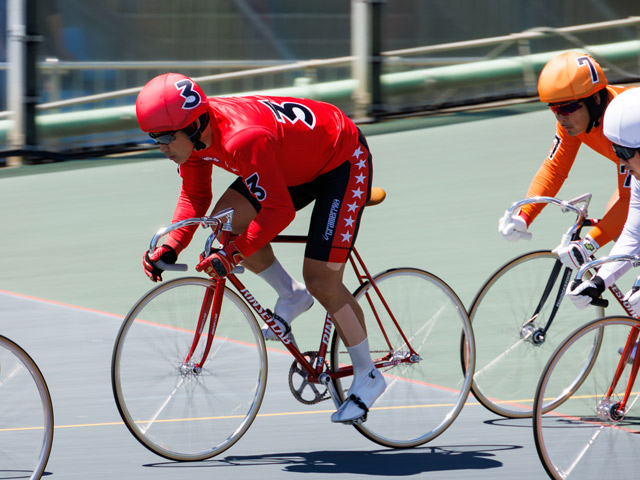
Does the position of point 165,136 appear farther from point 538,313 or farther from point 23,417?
point 538,313

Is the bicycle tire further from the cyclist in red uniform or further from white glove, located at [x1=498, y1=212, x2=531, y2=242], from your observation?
the cyclist in red uniform

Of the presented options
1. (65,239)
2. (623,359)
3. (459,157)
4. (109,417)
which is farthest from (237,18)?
(623,359)

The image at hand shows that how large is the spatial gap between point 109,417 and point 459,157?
6230 millimetres

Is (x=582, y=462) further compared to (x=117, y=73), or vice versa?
(x=117, y=73)

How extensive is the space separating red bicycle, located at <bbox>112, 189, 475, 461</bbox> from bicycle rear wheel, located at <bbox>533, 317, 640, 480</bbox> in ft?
2.63

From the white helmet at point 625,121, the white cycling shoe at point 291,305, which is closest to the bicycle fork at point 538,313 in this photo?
the white cycling shoe at point 291,305

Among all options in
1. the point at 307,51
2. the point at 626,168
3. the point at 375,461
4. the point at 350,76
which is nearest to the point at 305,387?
the point at 375,461

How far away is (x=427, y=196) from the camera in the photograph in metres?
9.59

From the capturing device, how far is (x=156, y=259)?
14.8 ft

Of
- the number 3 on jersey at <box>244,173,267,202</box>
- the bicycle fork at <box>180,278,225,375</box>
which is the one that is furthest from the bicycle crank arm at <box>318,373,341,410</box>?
the number 3 on jersey at <box>244,173,267,202</box>

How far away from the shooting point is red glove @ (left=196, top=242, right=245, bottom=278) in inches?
168

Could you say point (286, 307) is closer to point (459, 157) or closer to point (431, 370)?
point (431, 370)

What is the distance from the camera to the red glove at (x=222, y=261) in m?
4.26

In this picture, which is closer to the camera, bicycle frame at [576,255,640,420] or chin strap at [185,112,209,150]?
bicycle frame at [576,255,640,420]
